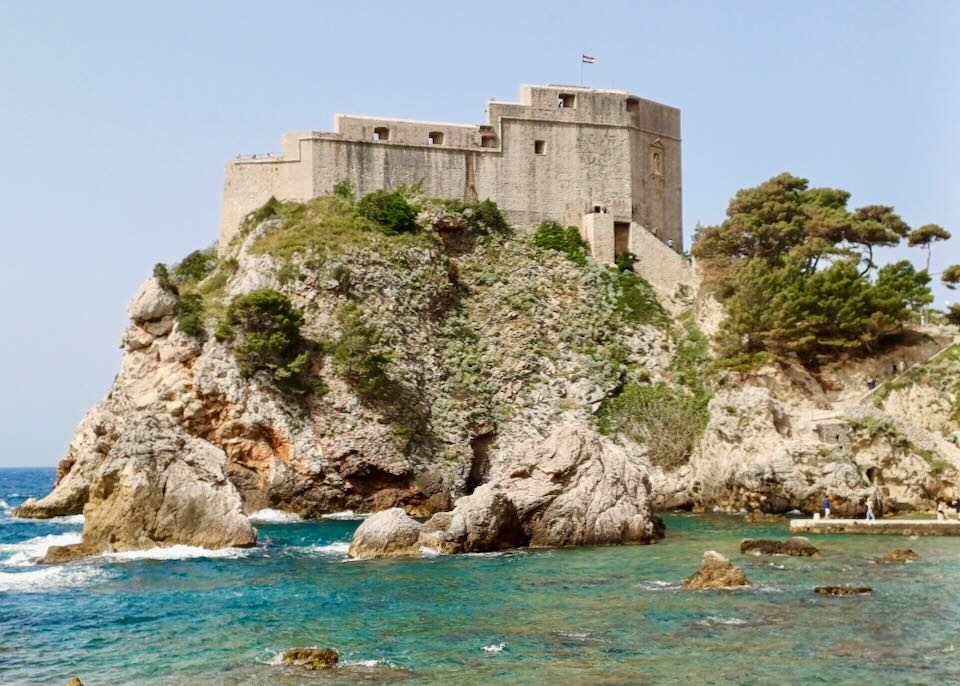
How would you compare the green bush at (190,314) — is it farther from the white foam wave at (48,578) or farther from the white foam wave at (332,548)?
the white foam wave at (48,578)

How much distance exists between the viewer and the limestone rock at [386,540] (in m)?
30.1

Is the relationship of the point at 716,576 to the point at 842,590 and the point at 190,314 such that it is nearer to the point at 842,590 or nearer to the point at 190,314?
the point at 842,590

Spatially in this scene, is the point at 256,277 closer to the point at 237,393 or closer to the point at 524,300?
the point at 237,393

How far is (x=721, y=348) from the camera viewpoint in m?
49.7

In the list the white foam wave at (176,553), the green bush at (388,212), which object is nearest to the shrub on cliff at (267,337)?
the green bush at (388,212)

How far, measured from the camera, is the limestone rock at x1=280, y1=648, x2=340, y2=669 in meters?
17.5

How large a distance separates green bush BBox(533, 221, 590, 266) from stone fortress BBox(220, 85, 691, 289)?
58cm

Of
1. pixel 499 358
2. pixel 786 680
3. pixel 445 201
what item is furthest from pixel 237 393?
pixel 786 680

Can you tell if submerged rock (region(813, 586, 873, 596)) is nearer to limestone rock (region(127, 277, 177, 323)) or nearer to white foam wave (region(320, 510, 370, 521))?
white foam wave (region(320, 510, 370, 521))

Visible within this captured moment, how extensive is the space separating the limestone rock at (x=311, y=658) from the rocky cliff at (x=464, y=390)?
1530 cm

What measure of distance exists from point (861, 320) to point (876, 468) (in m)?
7.71

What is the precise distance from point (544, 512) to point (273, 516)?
14.6 m

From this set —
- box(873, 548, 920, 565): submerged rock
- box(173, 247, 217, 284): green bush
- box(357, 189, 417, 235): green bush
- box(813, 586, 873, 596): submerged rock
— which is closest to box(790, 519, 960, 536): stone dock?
box(873, 548, 920, 565): submerged rock

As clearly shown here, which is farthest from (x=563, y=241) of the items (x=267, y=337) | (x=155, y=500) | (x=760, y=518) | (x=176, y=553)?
(x=176, y=553)
